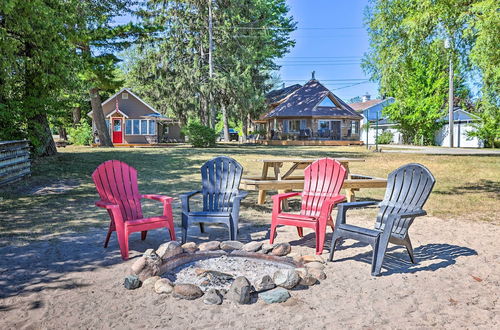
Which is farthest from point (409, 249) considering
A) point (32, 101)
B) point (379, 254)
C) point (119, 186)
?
point (32, 101)

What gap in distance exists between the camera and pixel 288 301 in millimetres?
3404

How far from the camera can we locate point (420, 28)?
879cm

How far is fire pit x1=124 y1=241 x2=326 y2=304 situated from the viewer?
3459 mm

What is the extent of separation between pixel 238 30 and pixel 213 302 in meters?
32.2

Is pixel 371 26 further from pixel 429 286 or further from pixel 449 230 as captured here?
pixel 429 286

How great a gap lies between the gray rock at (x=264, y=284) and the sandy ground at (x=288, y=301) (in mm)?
205

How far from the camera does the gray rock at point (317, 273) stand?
153 inches

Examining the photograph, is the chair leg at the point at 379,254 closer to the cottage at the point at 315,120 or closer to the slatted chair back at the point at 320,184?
the slatted chair back at the point at 320,184

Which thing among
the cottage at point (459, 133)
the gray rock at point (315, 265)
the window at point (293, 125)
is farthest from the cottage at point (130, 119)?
the gray rock at point (315, 265)

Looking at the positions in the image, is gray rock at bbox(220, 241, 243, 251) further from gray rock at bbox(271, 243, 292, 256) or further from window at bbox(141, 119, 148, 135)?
window at bbox(141, 119, 148, 135)

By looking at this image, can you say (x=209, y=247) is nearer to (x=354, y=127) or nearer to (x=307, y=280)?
(x=307, y=280)

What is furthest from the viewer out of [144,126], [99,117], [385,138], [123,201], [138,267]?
[385,138]

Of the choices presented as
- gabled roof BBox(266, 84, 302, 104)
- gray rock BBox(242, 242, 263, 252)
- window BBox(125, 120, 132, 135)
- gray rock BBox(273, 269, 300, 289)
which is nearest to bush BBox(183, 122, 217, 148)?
window BBox(125, 120, 132, 135)

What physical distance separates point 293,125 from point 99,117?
1733cm
